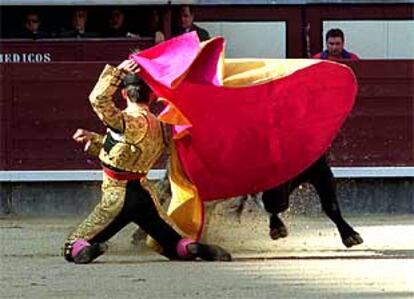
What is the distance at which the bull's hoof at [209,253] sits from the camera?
236 inches

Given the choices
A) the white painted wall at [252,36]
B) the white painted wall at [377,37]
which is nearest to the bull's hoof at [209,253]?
the white painted wall at [252,36]

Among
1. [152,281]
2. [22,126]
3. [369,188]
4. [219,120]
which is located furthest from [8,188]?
[152,281]

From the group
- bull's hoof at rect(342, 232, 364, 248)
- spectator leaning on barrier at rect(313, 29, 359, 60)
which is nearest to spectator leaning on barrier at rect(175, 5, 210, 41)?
spectator leaning on barrier at rect(313, 29, 359, 60)

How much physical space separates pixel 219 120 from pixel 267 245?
81cm

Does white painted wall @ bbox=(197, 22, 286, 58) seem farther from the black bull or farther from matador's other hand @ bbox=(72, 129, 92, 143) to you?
matador's other hand @ bbox=(72, 129, 92, 143)

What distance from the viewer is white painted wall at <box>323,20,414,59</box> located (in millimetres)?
9906

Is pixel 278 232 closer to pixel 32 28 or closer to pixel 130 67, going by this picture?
pixel 130 67

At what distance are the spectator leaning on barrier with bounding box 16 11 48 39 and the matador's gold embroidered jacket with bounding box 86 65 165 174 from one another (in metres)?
3.16

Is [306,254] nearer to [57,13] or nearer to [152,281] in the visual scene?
[152,281]

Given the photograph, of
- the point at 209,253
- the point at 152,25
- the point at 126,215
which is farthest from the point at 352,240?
the point at 152,25

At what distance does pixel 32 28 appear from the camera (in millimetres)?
9078

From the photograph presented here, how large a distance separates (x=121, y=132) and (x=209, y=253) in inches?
24.8

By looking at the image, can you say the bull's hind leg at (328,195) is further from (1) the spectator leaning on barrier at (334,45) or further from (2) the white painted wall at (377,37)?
(2) the white painted wall at (377,37)

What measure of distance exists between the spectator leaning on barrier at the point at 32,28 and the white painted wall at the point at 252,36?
1303mm
